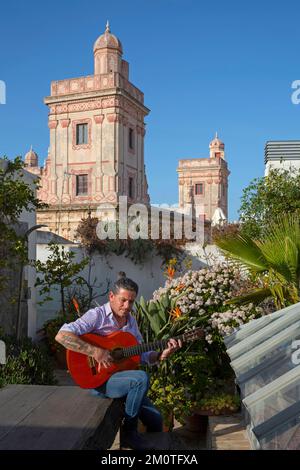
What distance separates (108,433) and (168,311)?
2.94 meters

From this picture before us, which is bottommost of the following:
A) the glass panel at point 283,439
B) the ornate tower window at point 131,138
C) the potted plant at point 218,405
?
the potted plant at point 218,405

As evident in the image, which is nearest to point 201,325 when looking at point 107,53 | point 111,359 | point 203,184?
point 111,359

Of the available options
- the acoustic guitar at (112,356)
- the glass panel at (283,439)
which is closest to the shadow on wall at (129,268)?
the acoustic guitar at (112,356)

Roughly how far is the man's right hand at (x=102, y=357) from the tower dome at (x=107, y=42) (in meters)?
26.0

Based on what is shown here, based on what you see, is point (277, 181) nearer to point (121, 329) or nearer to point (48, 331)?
point (48, 331)

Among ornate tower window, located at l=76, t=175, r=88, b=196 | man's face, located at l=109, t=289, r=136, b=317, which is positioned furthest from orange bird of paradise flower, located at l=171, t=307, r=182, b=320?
ornate tower window, located at l=76, t=175, r=88, b=196

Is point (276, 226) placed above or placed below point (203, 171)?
below

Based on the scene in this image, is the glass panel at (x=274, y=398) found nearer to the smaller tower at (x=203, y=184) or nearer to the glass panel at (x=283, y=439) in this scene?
the glass panel at (x=283, y=439)

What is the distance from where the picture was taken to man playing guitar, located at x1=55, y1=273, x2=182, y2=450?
3.68m

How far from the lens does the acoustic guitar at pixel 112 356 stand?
3756mm

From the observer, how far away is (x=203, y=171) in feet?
148

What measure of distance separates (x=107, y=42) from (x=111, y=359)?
26.3 meters
